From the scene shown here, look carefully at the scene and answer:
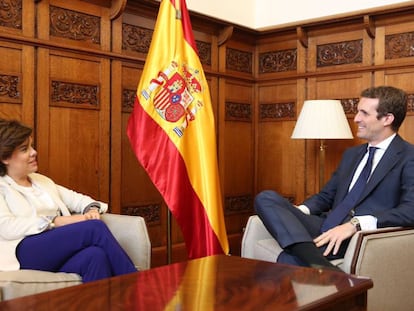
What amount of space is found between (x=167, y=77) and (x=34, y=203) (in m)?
1.10

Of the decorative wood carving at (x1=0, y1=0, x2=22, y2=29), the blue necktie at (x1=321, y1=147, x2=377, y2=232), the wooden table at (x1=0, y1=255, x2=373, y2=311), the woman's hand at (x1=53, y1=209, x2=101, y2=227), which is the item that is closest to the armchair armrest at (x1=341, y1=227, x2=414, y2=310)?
the blue necktie at (x1=321, y1=147, x2=377, y2=232)

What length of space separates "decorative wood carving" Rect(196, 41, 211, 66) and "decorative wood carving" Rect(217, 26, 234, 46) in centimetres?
11

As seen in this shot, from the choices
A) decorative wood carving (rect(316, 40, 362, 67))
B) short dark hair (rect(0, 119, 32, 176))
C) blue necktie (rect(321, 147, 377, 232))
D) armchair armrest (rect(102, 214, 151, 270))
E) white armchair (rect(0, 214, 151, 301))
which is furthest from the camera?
decorative wood carving (rect(316, 40, 362, 67))

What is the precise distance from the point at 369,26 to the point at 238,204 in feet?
5.71

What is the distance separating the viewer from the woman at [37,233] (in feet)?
7.40

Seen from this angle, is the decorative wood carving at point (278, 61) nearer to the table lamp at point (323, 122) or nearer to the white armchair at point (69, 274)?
the table lamp at point (323, 122)

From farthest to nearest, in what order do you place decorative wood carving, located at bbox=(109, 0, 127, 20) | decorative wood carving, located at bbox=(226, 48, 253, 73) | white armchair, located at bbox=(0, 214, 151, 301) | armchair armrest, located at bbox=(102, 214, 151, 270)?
decorative wood carving, located at bbox=(226, 48, 253, 73), decorative wood carving, located at bbox=(109, 0, 127, 20), armchair armrest, located at bbox=(102, 214, 151, 270), white armchair, located at bbox=(0, 214, 151, 301)

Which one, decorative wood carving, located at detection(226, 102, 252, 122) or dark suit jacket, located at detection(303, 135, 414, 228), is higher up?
decorative wood carving, located at detection(226, 102, 252, 122)

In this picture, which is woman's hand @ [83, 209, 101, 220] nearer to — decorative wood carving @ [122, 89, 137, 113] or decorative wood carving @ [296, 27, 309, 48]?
decorative wood carving @ [122, 89, 137, 113]

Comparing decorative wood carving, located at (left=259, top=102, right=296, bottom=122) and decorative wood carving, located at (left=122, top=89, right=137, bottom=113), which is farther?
decorative wood carving, located at (left=259, top=102, right=296, bottom=122)

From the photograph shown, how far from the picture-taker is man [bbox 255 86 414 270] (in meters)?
2.45

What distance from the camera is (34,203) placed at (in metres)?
2.48

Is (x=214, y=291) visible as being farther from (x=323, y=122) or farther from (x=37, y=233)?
(x=323, y=122)

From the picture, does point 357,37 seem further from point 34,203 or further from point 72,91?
point 34,203
